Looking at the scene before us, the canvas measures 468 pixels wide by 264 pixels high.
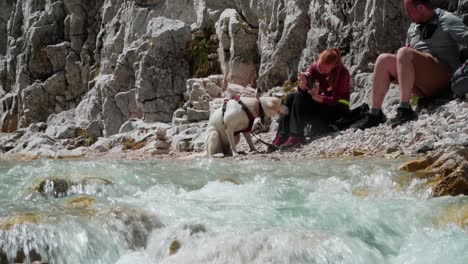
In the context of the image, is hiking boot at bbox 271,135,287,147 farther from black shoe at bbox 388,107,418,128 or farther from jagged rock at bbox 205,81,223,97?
jagged rock at bbox 205,81,223,97

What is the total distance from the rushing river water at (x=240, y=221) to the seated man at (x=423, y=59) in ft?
7.95

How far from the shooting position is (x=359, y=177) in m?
6.92

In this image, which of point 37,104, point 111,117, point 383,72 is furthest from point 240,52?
point 37,104

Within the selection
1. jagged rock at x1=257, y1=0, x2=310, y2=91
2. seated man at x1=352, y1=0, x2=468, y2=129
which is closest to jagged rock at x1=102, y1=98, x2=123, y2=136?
jagged rock at x1=257, y1=0, x2=310, y2=91

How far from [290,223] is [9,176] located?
579cm

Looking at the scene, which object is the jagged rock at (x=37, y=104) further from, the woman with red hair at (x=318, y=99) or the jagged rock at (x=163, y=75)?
the woman with red hair at (x=318, y=99)

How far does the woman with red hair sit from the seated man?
132cm

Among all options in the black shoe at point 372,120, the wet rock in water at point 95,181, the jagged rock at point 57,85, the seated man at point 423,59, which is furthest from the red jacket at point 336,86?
the jagged rock at point 57,85

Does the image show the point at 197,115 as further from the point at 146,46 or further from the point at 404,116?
the point at 404,116

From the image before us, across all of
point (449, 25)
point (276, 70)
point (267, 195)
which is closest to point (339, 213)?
point (267, 195)

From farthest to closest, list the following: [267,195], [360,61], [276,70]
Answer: [276,70], [360,61], [267,195]

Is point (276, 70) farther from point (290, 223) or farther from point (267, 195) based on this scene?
point (290, 223)

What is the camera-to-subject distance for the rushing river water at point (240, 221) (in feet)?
14.8

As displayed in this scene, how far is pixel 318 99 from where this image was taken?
10.9 m
